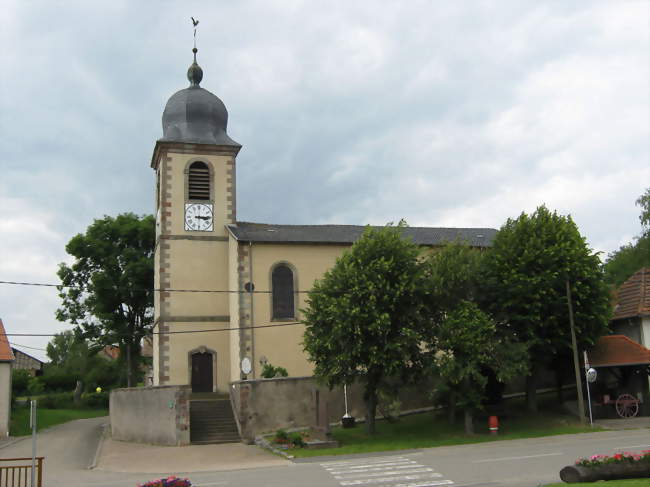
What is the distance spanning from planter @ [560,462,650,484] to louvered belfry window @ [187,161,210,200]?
80.4 ft

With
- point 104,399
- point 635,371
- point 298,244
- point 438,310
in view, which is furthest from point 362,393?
point 104,399

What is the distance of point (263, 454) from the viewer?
23203 millimetres

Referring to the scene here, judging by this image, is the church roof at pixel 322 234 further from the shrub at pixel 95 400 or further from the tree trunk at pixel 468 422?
the shrub at pixel 95 400

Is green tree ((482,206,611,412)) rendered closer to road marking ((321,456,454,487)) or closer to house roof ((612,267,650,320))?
house roof ((612,267,650,320))

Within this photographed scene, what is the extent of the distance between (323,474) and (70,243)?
31.4m

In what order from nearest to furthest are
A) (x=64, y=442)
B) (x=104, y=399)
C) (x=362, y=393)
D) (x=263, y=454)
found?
(x=263, y=454) → (x=362, y=393) → (x=64, y=442) → (x=104, y=399)

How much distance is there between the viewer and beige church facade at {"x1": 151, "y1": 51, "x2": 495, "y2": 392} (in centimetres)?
3197

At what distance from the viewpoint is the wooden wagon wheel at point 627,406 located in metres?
26.9

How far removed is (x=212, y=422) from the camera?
27.6 meters

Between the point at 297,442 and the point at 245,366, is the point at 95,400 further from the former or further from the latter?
the point at 297,442

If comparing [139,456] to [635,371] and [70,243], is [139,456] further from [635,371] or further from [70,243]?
[70,243]

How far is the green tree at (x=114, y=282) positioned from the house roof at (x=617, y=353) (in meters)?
26.1

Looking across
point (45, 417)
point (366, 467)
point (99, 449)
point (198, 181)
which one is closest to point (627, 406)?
point (366, 467)

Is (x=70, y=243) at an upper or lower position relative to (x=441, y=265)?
upper
